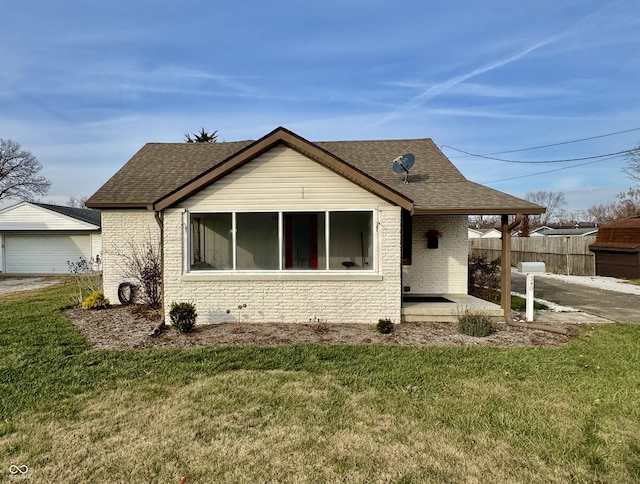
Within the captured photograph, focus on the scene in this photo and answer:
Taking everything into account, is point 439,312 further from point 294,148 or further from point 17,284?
point 17,284

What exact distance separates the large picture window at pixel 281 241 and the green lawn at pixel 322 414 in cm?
234

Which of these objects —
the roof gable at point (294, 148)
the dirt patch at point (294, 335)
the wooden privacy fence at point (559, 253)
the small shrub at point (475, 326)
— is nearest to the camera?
the dirt patch at point (294, 335)

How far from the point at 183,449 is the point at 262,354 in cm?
260

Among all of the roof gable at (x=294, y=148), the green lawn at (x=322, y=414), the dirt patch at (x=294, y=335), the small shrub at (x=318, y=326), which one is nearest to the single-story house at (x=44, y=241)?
the dirt patch at (x=294, y=335)

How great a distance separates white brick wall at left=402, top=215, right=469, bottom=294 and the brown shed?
42.2 ft

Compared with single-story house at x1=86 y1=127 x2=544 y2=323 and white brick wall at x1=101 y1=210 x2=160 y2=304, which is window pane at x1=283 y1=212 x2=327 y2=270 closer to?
single-story house at x1=86 y1=127 x2=544 y2=323

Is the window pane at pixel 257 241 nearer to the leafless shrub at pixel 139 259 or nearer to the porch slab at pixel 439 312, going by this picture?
the leafless shrub at pixel 139 259

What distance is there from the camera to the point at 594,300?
1131 cm

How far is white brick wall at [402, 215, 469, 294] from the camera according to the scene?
10383 mm

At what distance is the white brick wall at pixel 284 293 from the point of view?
772 cm

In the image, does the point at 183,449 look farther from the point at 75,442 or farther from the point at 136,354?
the point at 136,354

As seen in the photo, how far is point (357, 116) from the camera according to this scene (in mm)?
19922

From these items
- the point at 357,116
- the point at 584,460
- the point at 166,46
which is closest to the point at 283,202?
the point at 584,460

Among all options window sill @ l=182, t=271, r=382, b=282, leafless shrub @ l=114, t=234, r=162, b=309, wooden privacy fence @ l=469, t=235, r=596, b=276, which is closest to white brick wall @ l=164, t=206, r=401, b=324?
window sill @ l=182, t=271, r=382, b=282
